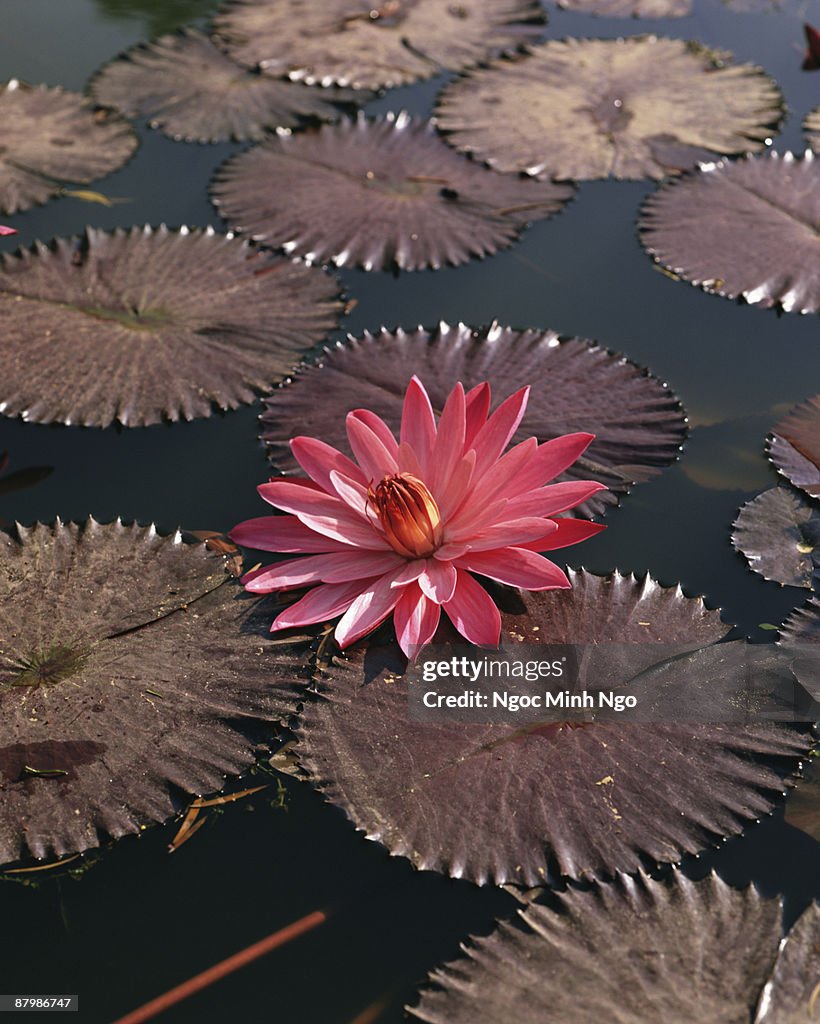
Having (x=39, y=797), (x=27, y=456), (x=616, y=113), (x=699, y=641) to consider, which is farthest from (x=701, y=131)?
(x=39, y=797)

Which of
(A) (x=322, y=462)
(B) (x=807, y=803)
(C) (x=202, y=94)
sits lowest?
(B) (x=807, y=803)

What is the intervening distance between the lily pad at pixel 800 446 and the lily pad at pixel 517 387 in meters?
0.23

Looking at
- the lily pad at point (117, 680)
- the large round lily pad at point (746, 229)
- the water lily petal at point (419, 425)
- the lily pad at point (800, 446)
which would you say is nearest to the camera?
the lily pad at point (117, 680)

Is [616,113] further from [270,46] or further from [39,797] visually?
[39,797]

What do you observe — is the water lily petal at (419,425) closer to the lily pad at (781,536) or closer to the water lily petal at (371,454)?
the water lily petal at (371,454)

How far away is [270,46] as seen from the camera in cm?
414

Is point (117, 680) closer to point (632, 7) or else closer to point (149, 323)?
point (149, 323)

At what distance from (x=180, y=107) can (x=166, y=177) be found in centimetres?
44

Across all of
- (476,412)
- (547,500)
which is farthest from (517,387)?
(547,500)

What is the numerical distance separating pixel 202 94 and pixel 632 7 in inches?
74.4

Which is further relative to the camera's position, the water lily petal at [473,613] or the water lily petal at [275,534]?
the water lily petal at [275,534]

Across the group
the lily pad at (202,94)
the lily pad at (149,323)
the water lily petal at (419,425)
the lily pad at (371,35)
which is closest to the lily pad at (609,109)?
the lily pad at (371,35)

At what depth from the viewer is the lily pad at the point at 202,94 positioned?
376 cm

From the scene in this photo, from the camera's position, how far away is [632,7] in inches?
172
